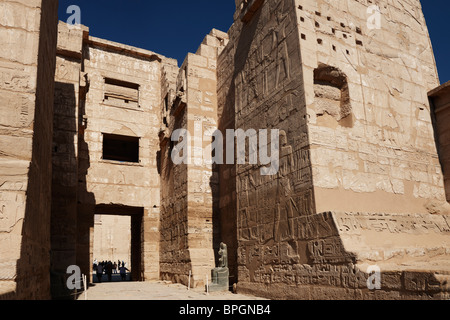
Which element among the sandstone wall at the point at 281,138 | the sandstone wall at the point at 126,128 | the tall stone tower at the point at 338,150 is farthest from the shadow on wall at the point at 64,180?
the tall stone tower at the point at 338,150

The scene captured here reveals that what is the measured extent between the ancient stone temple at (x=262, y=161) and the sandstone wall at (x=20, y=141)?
15 mm

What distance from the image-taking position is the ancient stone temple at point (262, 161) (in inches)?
163

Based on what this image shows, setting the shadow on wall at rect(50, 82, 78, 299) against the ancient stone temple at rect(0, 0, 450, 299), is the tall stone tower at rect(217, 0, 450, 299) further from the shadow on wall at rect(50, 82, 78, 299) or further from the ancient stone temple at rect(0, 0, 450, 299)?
the shadow on wall at rect(50, 82, 78, 299)

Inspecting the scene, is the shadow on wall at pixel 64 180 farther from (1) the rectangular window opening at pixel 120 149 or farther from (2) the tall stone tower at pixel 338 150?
(2) the tall stone tower at pixel 338 150

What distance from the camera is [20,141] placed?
3875mm

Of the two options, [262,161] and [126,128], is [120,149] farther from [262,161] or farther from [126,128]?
[262,161]

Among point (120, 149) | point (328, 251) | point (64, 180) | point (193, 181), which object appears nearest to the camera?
point (328, 251)

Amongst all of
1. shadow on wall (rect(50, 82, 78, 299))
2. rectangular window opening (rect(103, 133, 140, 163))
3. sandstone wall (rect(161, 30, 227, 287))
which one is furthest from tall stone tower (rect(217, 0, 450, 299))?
Result: rectangular window opening (rect(103, 133, 140, 163))

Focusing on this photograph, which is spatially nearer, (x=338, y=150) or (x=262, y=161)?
(x=338, y=150)

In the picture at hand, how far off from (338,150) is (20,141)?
4410 mm

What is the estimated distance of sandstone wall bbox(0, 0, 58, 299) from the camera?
347 centimetres

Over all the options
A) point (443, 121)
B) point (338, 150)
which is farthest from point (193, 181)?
point (443, 121)

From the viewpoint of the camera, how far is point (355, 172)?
5.92 meters

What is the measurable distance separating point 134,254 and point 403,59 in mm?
10059
